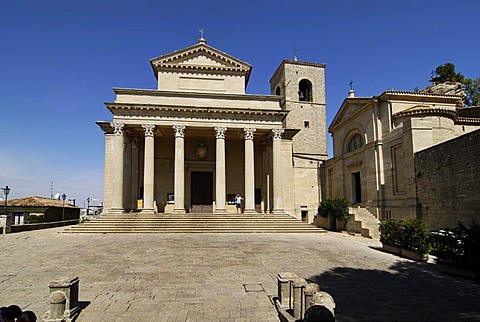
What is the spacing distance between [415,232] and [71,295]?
37.5 feet

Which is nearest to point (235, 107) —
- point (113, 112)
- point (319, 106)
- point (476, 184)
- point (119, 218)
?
point (113, 112)

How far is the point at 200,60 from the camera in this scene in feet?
83.3

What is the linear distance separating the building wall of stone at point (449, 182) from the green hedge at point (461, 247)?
5.15 meters

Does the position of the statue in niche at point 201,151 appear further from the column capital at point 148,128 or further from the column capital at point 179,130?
the column capital at point 148,128

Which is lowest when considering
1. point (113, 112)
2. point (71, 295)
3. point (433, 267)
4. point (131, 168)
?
point (433, 267)

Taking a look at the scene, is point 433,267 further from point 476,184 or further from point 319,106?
point 319,106

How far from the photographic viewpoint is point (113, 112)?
70.1 feet

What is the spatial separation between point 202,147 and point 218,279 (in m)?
18.4

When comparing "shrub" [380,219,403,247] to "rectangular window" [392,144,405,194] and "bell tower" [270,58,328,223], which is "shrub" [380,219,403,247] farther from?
"bell tower" [270,58,328,223]

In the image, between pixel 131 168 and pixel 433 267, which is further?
pixel 131 168

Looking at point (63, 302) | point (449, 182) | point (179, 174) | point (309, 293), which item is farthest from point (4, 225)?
point (449, 182)

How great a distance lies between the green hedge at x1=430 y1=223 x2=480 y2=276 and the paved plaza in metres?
0.52

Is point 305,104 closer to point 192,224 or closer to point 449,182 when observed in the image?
point 449,182

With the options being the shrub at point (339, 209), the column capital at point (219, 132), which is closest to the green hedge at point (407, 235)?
the shrub at point (339, 209)
